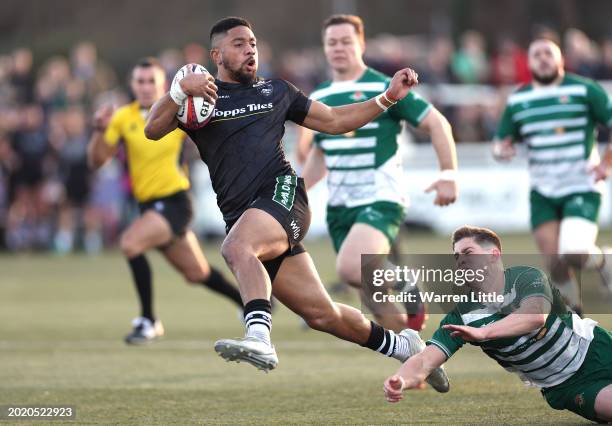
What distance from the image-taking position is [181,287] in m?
16.8

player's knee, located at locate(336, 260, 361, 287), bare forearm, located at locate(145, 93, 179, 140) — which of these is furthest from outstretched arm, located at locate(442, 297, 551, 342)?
player's knee, located at locate(336, 260, 361, 287)

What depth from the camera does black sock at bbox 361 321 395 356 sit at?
8.16m

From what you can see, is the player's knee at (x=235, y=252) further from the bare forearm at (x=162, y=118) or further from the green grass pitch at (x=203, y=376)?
the green grass pitch at (x=203, y=376)

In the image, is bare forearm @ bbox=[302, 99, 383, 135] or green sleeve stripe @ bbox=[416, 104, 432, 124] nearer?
bare forearm @ bbox=[302, 99, 383, 135]

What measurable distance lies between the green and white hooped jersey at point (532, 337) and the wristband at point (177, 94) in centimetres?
198

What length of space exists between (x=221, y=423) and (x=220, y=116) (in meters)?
1.81

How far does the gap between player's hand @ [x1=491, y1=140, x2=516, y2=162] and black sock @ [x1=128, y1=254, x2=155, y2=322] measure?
3322 mm

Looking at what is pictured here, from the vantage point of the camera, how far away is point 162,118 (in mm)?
7637

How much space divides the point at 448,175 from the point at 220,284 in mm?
3352

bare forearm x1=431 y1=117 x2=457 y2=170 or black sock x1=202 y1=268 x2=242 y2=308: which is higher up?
bare forearm x1=431 y1=117 x2=457 y2=170

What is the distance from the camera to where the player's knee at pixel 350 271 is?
9.64m

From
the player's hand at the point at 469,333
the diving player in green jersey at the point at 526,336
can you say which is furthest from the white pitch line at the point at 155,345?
the player's hand at the point at 469,333

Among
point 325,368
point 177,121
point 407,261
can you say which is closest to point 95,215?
point 407,261

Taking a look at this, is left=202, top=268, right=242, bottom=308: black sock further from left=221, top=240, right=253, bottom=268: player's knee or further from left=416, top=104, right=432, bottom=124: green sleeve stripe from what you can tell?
left=221, top=240, right=253, bottom=268: player's knee
